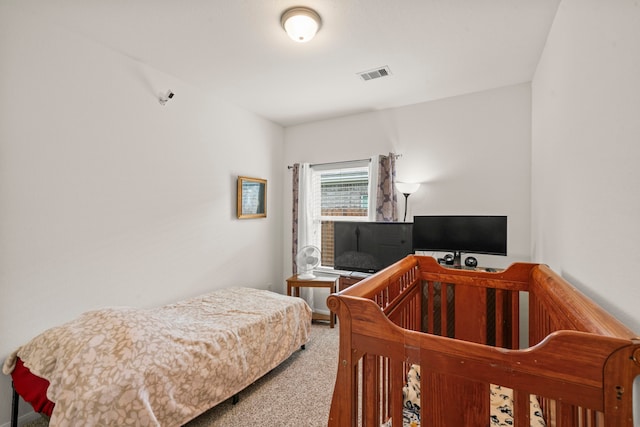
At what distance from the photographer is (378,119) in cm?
350

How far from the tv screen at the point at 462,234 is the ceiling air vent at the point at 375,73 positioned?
1374mm

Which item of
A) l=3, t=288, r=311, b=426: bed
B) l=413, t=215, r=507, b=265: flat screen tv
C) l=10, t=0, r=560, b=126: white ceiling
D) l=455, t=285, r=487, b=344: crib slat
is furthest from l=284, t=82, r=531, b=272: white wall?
l=3, t=288, r=311, b=426: bed

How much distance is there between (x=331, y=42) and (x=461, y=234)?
1937mm

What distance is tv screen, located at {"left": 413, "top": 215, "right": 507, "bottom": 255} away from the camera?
2.44 m

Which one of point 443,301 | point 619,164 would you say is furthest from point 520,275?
point 619,164

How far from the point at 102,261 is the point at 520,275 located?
9.44ft

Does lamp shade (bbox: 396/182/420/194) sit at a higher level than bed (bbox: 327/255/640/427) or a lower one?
higher

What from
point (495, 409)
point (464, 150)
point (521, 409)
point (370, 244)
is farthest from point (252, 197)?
point (521, 409)

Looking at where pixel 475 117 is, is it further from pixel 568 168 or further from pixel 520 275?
pixel 520 275

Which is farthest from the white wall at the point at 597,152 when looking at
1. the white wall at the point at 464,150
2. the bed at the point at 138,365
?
the bed at the point at 138,365

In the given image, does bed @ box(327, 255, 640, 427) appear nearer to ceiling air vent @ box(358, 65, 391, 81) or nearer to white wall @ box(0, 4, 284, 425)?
ceiling air vent @ box(358, 65, 391, 81)

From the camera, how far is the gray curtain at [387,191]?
3.29 meters

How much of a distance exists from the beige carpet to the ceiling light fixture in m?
2.51

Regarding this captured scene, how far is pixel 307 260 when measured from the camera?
11.7 feet
